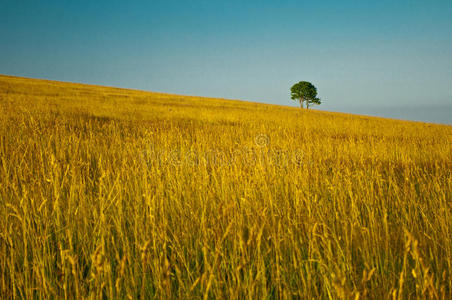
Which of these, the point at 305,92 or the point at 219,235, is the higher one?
the point at 305,92

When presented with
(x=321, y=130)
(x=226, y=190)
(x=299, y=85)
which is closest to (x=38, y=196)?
(x=226, y=190)

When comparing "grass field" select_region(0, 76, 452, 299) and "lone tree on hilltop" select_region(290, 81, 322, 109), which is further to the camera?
"lone tree on hilltop" select_region(290, 81, 322, 109)

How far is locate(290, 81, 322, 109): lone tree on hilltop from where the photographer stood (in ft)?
156

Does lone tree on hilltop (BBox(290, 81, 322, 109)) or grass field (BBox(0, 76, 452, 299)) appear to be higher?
lone tree on hilltop (BBox(290, 81, 322, 109))

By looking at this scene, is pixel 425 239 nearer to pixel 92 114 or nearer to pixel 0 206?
pixel 0 206

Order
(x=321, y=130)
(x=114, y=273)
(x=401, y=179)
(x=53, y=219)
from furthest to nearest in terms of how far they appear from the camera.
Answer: (x=321, y=130) → (x=401, y=179) → (x=53, y=219) → (x=114, y=273)

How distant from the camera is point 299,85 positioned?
48.3 meters

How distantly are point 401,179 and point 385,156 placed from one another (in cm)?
193

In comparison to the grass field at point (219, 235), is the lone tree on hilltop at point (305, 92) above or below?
above

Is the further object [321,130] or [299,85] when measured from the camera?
[299,85]

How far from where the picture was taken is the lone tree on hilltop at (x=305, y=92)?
47.5 meters

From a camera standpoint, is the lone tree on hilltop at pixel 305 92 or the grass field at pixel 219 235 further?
the lone tree on hilltop at pixel 305 92

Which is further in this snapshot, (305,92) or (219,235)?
(305,92)

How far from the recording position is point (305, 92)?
47344mm
